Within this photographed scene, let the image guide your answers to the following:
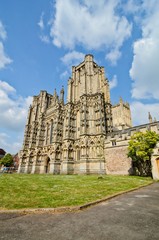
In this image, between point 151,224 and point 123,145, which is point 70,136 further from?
point 151,224

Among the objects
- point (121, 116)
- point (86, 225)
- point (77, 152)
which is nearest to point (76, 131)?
point (77, 152)

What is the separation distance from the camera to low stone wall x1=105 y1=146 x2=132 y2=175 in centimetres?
2491

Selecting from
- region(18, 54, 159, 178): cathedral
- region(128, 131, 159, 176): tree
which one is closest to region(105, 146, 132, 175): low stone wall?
region(18, 54, 159, 178): cathedral

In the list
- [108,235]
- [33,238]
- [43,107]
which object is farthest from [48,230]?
[43,107]

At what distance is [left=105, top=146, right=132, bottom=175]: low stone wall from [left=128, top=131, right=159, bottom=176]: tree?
1498 mm

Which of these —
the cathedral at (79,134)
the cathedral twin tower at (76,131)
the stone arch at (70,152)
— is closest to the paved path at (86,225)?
the cathedral at (79,134)

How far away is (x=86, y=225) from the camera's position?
412 centimetres

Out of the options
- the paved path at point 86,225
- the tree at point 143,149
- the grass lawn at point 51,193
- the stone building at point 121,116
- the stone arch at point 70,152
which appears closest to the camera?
the paved path at point 86,225

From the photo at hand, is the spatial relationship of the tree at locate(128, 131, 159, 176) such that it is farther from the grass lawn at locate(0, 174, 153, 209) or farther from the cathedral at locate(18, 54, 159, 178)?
the grass lawn at locate(0, 174, 153, 209)

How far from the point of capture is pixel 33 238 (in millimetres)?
3330

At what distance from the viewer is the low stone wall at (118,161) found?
2491 cm

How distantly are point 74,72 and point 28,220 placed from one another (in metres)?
42.9

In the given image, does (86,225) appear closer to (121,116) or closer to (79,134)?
(79,134)

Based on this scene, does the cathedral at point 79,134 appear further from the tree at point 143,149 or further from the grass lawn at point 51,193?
the grass lawn at point 51,193
